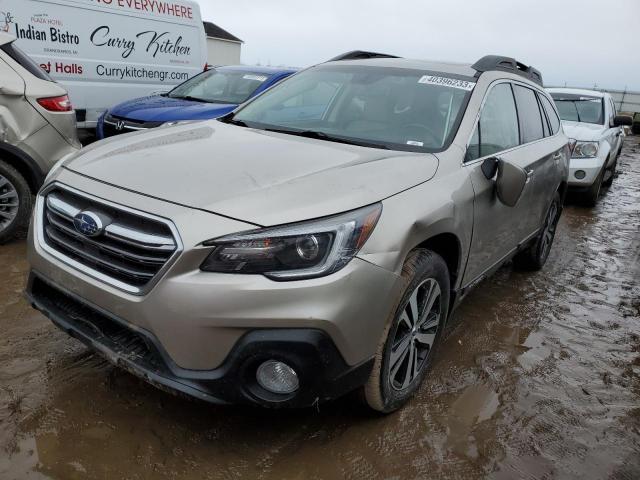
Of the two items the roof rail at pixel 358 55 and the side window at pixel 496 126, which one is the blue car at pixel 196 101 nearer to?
the roof rail at pixel 358 55

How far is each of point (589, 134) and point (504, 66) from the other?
16.8 feet

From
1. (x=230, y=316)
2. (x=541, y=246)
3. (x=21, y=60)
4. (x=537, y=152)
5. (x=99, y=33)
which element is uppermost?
(x=99, y=33)

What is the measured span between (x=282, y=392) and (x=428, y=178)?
3.87 ft

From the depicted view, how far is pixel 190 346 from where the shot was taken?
197 centimetres

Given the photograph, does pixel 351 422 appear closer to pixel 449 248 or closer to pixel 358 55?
pixel 449 248

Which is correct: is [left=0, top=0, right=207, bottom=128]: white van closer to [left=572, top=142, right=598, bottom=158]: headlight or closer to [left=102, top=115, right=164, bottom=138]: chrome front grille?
[left=102, top=115, right=164, bottom=138]: chrome front grille

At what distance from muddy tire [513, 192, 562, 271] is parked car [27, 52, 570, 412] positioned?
5.91ft

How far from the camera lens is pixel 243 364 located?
1978 mm

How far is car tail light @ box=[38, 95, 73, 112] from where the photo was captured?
14.3 ft

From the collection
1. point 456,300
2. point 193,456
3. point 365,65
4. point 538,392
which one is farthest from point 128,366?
point 365,65

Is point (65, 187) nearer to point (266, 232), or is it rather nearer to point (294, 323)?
point (266, 232)

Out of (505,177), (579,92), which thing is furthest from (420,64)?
(579,92)

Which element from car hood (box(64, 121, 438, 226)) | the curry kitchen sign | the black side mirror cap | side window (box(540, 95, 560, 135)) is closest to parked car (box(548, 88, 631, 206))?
side window (box(540, 95, 560, 135))

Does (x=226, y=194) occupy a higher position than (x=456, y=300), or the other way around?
(x=226, y=194)
